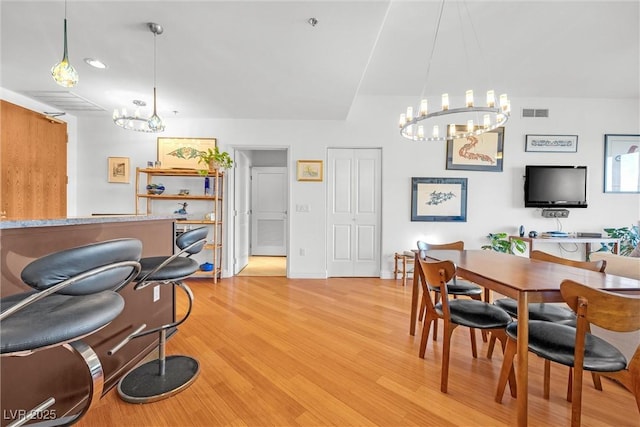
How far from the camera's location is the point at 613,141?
399 cm

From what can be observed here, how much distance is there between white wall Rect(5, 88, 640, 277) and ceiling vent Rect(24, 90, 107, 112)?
59 centimetres

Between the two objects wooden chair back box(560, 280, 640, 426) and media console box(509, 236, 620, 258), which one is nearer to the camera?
wooden chair back box(560, 280, 640, 426)

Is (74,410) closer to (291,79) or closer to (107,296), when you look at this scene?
(107,296)

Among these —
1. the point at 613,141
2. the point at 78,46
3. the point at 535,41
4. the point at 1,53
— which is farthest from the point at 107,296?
the point at 613,141

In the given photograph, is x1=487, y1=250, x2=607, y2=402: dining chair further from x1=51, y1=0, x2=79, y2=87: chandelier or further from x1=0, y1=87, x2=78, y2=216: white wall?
x1=0, y1=87, x2=78, y2=216: white wall

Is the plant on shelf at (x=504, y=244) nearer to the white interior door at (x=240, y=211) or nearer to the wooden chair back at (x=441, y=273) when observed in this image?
the wooden chair back at (x=441, y=273)

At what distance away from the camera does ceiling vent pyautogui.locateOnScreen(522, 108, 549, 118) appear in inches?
158

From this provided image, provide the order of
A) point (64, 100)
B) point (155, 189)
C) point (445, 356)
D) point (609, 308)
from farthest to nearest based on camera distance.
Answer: point (155, 189) < point (64, 100) < point (445, 356) < point (609, 308)

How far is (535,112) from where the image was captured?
158 inches

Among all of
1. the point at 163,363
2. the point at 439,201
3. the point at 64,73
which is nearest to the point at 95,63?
the point at 64,73

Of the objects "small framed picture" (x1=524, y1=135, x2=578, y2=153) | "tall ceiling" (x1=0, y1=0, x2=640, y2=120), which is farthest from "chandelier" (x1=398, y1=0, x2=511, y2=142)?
"small framed picture" (x1=524, y1=135, x2=578, y2=153)

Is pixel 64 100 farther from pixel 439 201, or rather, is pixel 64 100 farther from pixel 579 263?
pixel 579 263

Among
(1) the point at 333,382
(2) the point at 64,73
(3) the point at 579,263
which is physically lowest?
(1) the point at 333,382

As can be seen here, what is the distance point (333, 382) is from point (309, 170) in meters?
2.98
